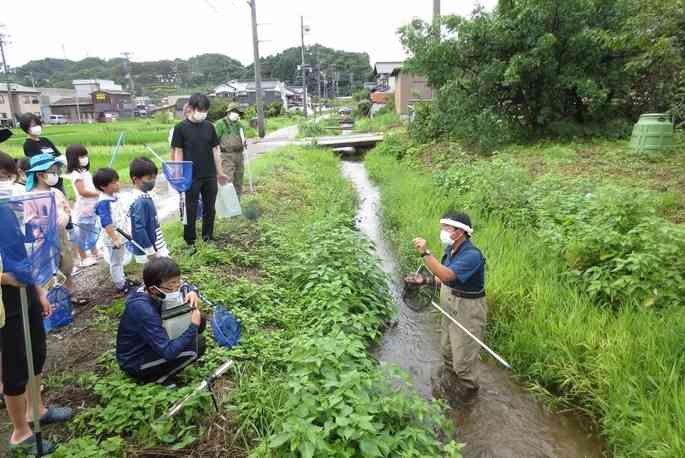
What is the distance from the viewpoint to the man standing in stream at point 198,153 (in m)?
5.88

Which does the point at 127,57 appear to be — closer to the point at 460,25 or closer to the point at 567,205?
the point at 460,25

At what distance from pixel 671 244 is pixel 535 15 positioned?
10718 millimetres

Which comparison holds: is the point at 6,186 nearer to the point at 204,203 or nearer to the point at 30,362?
the point at 30,362

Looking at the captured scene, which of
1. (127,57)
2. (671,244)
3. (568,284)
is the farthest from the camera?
(127,57)

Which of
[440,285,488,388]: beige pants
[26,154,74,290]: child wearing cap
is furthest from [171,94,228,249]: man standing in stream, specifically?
[440,285,488,388]: beige pants

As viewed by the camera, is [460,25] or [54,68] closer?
[460,25]

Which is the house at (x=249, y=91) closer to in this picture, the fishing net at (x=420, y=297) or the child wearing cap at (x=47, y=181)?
the fishing net at (x=420, y=297)

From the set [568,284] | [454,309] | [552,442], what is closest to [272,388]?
[454,309]

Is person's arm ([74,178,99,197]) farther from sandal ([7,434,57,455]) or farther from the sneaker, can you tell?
sandal ([7,434,57,455])

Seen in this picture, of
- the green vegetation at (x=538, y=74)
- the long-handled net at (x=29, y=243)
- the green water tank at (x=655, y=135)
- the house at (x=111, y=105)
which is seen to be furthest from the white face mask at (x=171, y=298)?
the house at (x=111, y=105)

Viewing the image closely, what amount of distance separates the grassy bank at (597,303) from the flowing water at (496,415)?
198 mm

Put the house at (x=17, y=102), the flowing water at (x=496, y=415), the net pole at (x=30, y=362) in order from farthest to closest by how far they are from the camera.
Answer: the house at (x=17, y=102) < the flowing water at (x=496, y=415) < the net pole at (x=30, y=362)

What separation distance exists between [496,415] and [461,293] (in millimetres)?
1180

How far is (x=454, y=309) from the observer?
4305mm
